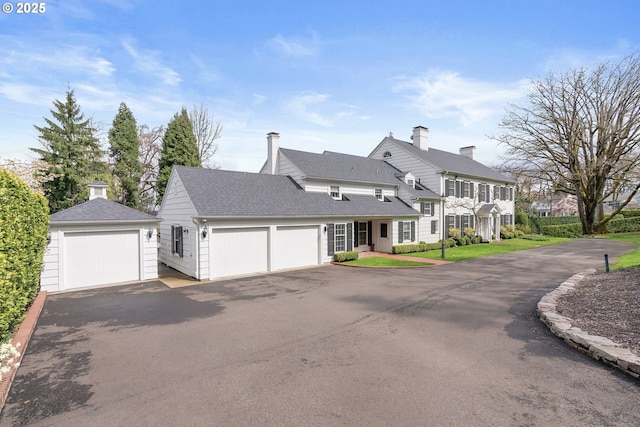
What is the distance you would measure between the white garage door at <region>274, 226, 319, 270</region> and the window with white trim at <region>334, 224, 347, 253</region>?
1576mm

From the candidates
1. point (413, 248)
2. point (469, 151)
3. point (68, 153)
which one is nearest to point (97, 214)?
point (413, 248)

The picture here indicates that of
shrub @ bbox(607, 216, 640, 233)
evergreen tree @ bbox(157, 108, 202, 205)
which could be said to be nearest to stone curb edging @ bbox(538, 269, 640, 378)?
evergreen tree @ bbox(157, 108, 202, 205)

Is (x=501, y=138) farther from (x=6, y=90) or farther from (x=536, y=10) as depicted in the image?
(x=6, y=90)

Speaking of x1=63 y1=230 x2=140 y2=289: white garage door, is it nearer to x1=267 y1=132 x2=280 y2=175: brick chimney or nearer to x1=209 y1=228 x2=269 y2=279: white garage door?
x1=209 y1=228 x2=269 y2=279: white garage door

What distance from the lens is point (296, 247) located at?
1720 centimetres

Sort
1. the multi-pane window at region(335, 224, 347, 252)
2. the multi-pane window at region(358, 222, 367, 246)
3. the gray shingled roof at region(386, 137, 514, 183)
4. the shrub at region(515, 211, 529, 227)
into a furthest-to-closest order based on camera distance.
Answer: the shrub at region(515, 211, 529, 227) → the gray shingled roof at region(386, 137, 514, 183) → the multi-pane window at region(358, 222, 367, 246) → the multi-pane window at region(335, 224, 347, 252)

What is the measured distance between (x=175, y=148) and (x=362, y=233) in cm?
1990

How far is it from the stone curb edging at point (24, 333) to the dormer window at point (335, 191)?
15450mm

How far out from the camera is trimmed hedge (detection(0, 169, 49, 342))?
6203 millimetres

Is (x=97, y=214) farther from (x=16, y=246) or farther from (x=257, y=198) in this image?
(x=257, y=198)

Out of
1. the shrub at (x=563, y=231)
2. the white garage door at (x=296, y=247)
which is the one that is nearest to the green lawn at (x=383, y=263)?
the white garage door at (x=296, y=247)

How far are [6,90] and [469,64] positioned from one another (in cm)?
1940

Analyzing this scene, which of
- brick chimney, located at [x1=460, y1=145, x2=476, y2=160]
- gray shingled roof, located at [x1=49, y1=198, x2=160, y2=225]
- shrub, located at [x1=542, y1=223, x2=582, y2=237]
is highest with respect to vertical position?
brick chimney, located at [x1=460, y1=145, x2=476, y2=160]

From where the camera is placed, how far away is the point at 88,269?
12.8m
